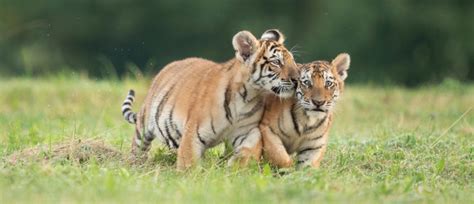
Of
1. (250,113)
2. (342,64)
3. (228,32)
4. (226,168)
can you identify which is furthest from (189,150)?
(228,32)

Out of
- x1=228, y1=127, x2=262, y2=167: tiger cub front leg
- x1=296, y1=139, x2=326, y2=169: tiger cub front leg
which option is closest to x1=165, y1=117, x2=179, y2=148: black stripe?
x1=228, y1=127, x2=262, y2=167: tiger cub front leg

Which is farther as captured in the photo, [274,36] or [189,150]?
[274,36]

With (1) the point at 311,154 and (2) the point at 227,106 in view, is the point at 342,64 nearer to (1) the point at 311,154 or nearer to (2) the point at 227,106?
(1) the point at 311,154

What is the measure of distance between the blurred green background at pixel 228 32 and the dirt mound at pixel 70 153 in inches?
736

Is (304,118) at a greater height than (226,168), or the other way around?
(304,118)

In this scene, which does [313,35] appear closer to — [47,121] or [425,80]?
[425,80]

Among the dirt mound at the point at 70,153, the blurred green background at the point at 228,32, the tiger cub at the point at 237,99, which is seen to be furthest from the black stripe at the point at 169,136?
the blurred green background at the point at 228,32

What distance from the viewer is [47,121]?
12359 millimetres

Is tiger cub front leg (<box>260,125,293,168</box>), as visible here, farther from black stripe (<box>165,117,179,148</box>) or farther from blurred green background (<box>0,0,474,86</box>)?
blurred green background (<box>0,0,474,86</box>)

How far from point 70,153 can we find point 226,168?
125cm

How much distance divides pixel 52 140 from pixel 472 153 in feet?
11.4

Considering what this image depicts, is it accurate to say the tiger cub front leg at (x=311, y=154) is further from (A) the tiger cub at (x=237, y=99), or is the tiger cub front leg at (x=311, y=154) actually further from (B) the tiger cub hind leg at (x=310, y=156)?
(A) the tiger cub at (x=237, y=99)

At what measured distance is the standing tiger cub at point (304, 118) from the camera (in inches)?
341

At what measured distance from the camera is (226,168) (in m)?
8.75
